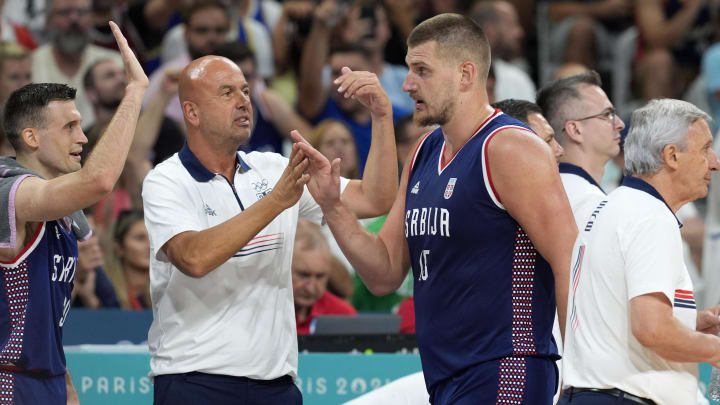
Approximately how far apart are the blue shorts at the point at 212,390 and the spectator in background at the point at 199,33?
4.87m

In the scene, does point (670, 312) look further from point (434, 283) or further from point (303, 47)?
point (303, 47)

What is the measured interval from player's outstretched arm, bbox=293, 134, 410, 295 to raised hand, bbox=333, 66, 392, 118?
13.2 inches

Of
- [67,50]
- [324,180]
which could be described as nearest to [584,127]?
[324,180]

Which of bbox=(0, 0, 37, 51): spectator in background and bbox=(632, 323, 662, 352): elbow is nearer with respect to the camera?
bbox=(632, 323, 662, 352): elbow

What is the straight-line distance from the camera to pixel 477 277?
4320mm

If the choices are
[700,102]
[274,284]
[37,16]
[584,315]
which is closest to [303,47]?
[37,16]

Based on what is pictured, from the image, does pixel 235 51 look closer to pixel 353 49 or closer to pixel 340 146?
pixel 340 146

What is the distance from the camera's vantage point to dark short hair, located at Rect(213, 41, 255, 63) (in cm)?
906

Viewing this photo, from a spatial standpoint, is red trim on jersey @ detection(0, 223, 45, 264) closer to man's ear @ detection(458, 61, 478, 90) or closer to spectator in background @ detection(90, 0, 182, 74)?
man's ear @ detection(458, 61, 478, 90)

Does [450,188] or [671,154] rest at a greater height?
[671,154]

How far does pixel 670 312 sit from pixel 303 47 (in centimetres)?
693

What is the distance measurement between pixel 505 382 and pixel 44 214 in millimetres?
1903

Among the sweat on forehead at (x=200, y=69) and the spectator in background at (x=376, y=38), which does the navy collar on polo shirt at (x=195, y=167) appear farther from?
the spectator in background at (x=376, y=38)

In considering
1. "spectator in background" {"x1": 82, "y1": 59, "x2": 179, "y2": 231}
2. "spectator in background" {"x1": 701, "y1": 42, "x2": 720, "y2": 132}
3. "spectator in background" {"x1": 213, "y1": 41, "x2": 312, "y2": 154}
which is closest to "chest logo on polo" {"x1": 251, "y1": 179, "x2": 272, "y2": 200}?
"spectator in background" {"x1": 82, "y1": 59, "x2": 179, "y2": 231}
